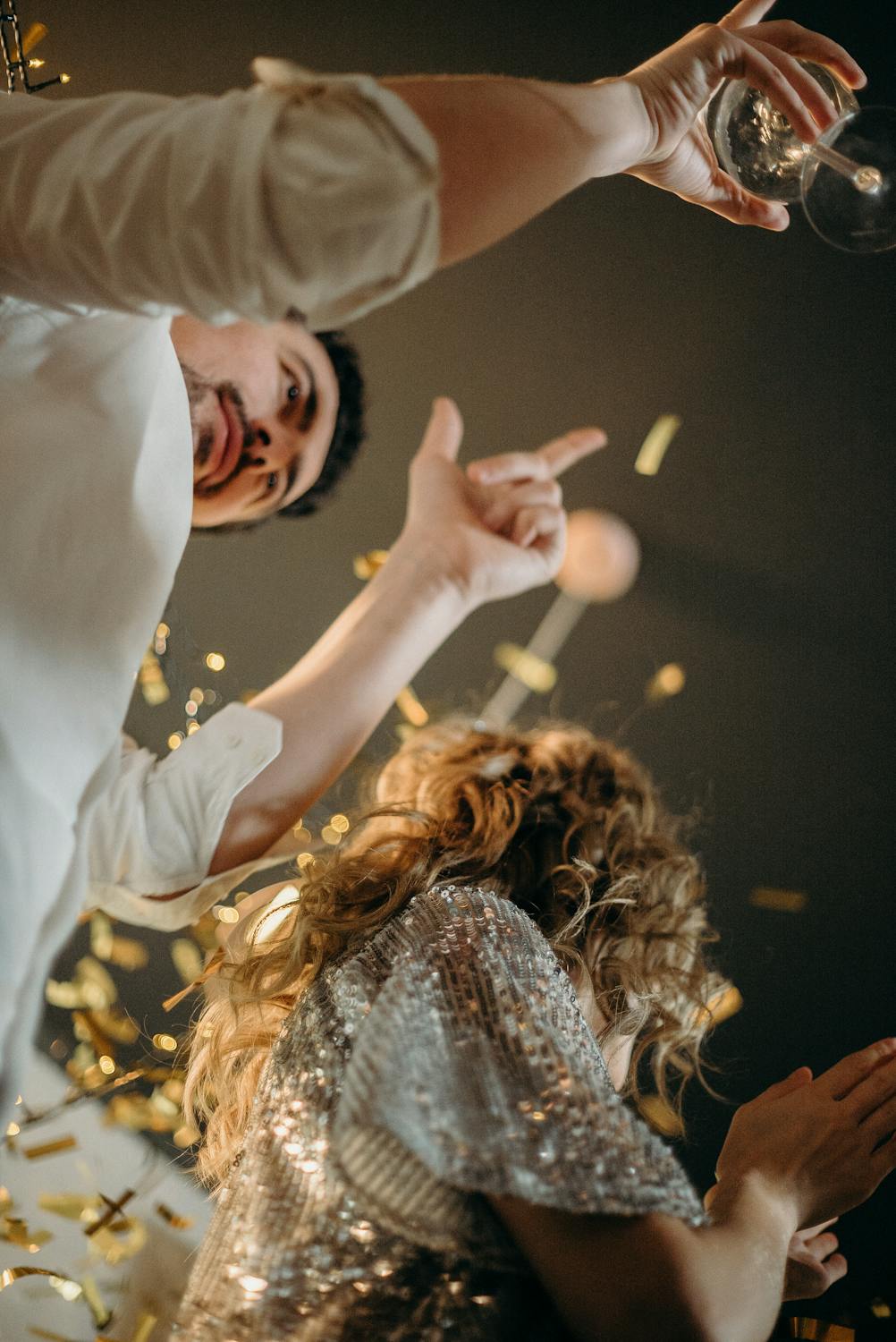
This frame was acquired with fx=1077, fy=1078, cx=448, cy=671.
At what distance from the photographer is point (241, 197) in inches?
19.2

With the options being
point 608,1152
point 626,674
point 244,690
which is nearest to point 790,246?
point 626,674

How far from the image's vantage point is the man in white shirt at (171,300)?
1.62 feet

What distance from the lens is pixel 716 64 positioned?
68 centimetres

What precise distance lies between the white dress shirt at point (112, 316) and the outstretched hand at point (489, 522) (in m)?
0.47

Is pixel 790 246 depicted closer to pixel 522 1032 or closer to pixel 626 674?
pixel 626 674

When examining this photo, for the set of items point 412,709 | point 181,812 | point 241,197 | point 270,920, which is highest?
point 241,197

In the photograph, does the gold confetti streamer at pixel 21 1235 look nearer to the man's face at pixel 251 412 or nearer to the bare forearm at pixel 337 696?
the bare forearm at pixel 337 696

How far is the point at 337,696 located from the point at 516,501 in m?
0.33

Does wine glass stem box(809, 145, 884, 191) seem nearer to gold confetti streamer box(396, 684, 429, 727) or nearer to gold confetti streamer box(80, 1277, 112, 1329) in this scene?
gold confetti streamer box(396, 684, 429, 727)

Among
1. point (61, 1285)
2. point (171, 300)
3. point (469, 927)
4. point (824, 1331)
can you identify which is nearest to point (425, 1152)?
point (469, 927)

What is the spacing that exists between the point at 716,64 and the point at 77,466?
0.47 m

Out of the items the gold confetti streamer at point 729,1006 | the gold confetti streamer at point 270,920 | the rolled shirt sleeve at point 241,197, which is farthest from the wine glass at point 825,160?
the gold confetti streamer at point 729,1006

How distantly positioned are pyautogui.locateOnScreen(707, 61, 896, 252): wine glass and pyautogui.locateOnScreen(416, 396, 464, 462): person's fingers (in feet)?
1.69

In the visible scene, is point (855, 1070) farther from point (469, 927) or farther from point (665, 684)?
point (665, 684)
